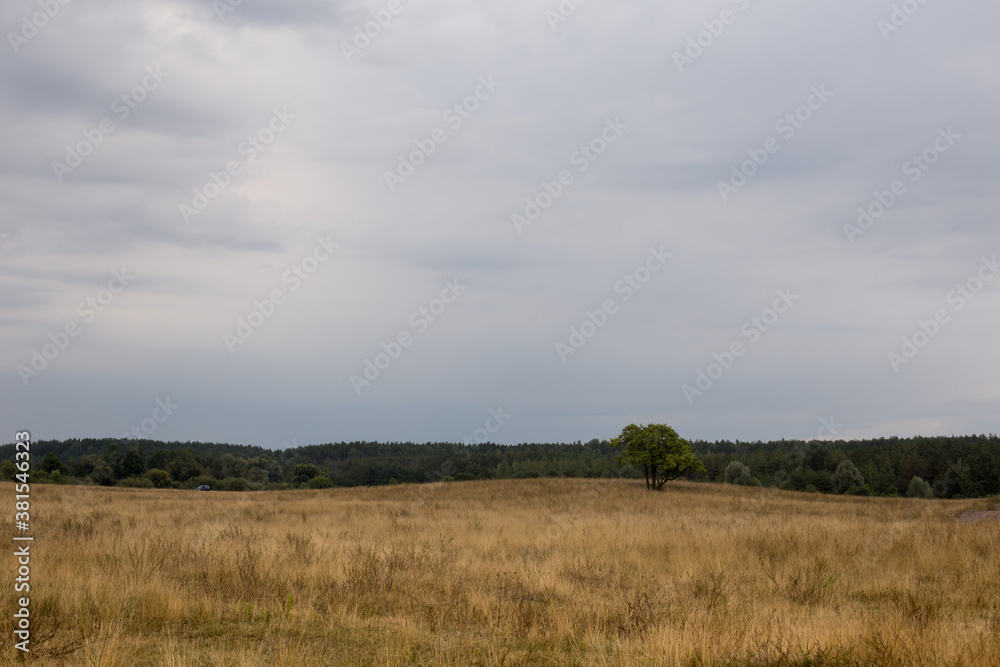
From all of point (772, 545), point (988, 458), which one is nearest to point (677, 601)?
point (772, 545)

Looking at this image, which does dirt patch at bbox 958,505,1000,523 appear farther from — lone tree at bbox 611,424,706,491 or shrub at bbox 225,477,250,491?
shrub at bbox 225,477,250,491

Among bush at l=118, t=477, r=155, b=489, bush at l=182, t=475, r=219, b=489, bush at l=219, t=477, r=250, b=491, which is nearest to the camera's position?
bush at l=118, t=477, r=155, b=489

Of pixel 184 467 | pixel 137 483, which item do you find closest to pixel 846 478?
pixel 137 483

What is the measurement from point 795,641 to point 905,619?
A: 203 cm

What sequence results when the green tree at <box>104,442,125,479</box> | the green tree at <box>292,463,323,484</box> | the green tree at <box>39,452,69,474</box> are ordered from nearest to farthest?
1. the green tree at <box>39,452,69,474</box>
2. the green tree at <box>104,442,125,479</box>
3. the green tree at <box>292,463,323,484</box>

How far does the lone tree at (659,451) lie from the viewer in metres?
50.6

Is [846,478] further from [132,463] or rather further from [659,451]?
[132,463]

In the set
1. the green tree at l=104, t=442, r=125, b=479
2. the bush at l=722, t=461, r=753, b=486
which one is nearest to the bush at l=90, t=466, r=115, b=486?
the green tree at l=104, t=442, r=125, b=479

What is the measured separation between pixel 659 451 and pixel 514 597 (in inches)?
1731

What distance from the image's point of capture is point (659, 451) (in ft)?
169

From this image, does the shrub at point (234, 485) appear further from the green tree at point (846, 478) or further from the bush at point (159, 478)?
the green tree at point (846, 478)

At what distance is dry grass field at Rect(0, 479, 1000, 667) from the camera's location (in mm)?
6344

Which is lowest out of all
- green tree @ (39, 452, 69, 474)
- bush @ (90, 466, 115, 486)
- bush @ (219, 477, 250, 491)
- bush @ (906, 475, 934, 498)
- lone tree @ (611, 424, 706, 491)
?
bush @ (906, 475, 934, 498)

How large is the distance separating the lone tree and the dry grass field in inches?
1320
